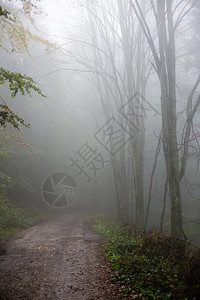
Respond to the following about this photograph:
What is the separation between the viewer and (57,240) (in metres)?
8.01

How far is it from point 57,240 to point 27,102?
12.4 m

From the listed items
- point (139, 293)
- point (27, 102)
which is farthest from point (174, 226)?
point (27, 102)

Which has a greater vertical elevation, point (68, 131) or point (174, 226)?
point (68, 131)

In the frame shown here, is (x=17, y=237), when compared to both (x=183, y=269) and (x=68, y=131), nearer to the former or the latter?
(x=183, y=269)

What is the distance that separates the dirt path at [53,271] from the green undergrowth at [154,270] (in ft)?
1.07
